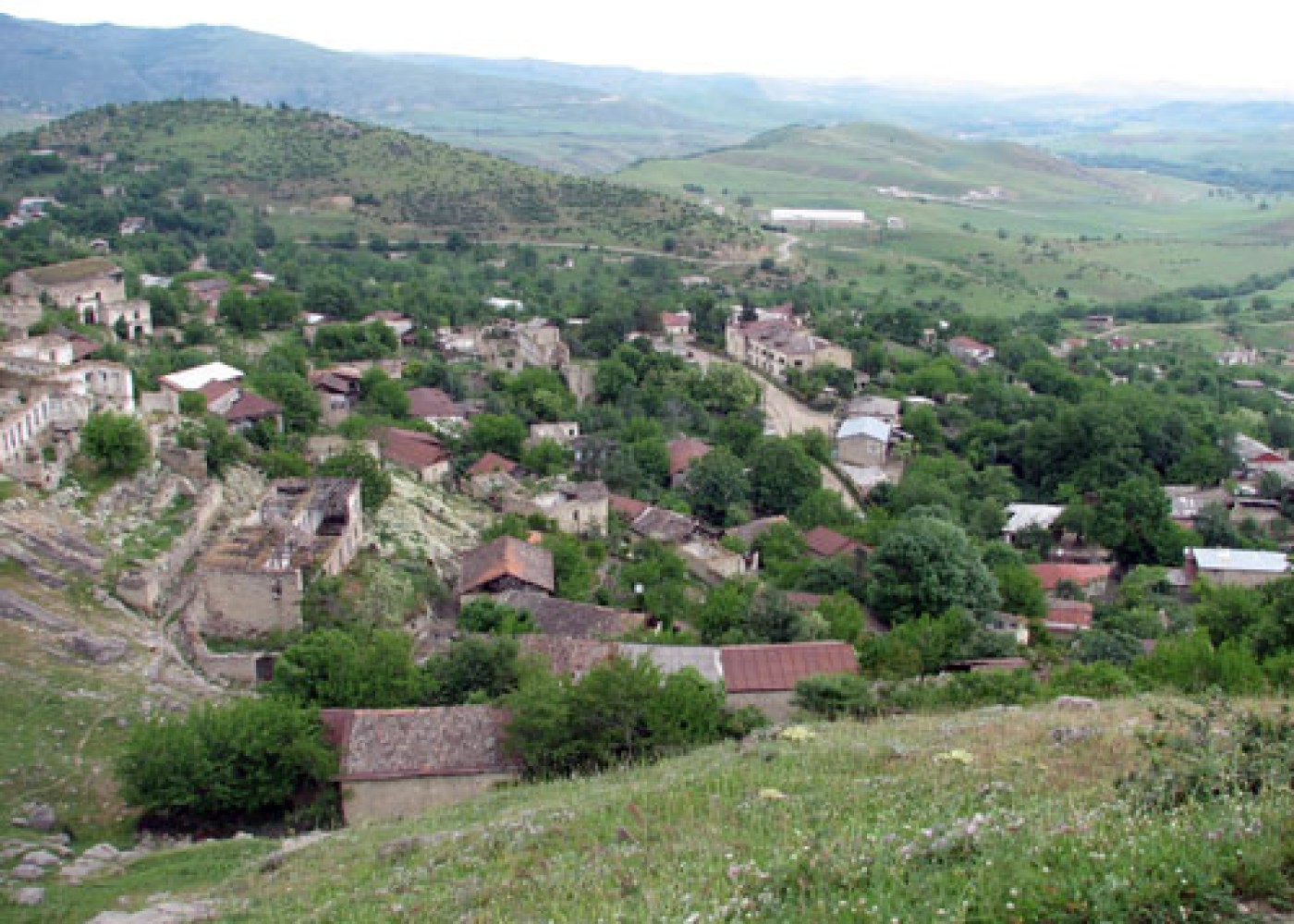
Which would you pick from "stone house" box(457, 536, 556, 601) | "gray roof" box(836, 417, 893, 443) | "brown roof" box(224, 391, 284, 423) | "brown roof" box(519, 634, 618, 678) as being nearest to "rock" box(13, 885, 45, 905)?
"brown roof" box(519, 634, 618, 678)

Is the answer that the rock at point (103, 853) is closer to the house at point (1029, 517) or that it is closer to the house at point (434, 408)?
the house at point (434, 408)

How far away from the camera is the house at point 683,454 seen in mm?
43281

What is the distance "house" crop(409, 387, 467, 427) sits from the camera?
43.0 m

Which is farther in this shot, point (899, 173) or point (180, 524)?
point (899, 173)

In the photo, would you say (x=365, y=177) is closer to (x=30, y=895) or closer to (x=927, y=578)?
(x=927, y=578)

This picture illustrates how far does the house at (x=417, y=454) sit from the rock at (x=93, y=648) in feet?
56.5

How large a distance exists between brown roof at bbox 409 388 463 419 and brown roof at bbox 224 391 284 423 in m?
7.84

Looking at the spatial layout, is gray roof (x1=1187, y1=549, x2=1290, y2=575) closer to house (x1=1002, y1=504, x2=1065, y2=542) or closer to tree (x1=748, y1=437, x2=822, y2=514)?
house (x1=1002, y1=504, x2=1065, y2=542)

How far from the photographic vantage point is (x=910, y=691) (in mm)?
18875

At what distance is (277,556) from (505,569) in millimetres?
6062

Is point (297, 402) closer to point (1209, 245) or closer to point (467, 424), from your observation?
point (467, 424)

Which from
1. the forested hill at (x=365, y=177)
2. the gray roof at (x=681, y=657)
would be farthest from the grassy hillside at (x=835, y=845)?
the forested hill at (x=365, y=177)

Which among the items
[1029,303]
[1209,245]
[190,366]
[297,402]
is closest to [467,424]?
[297,402]

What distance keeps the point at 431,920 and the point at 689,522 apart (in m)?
26.5
